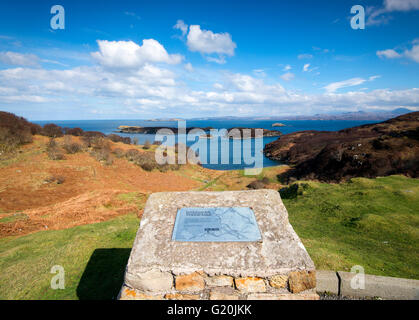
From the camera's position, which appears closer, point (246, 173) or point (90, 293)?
point (90, 293)

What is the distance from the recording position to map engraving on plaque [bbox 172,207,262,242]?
3.60 meters

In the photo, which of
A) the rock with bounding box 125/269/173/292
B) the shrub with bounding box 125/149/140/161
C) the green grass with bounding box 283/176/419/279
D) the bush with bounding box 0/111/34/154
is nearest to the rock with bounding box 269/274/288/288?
the rock with bounding box 125/269/173/292

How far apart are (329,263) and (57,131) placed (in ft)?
100

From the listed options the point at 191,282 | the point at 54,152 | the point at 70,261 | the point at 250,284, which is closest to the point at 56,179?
the point at 54,152

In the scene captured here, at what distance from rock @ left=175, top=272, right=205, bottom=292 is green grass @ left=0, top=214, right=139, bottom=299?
6.86 ft

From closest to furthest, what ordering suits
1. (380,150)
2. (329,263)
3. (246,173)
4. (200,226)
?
(200,226) → (329,263) → (380,150) → (246,173)

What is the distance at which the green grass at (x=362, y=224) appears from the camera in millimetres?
5312

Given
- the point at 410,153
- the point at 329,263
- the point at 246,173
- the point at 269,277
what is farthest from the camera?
the point at 246,173

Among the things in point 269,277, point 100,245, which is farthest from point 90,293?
point 269,277

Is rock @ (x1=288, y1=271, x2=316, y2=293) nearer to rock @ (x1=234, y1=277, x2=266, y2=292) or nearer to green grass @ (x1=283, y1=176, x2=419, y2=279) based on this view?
rock @ (x1=234, y1=277, x2=266, y2=292)

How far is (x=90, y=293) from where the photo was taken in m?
4.46

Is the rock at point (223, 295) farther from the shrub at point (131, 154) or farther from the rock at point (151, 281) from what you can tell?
the shrub at point (131, 154)

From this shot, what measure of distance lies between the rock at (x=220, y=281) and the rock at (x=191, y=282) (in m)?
0.10

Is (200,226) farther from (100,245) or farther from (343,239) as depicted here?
(343,239)
